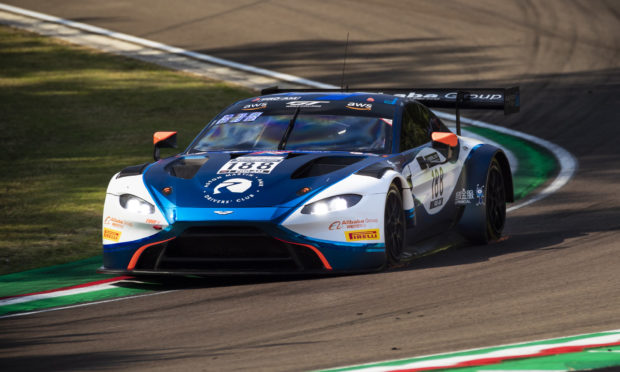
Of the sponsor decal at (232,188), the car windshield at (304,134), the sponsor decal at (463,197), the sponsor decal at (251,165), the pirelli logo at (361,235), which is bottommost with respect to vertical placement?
the sponsor decal at (463,197)

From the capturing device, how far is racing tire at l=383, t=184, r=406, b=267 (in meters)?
7.48

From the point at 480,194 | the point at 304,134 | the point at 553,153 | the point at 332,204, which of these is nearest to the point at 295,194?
the point at 332,204

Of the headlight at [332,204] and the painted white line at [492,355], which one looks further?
the headlight at [332,204]

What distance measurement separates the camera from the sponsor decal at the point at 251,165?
7449mm

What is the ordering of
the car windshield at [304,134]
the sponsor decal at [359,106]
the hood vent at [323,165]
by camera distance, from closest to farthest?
1. the hood vent at [323,165]
2. the car windshield at [304,134]
3. the sponsor decal at [359,106]

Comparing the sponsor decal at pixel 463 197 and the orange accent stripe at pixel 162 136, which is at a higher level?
the orange accent stripe at pixel 162 136

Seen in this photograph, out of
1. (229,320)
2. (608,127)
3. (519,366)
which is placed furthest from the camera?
(608,127)

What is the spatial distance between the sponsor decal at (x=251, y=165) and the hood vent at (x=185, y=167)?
219 mm

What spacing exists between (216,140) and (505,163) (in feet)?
9.04

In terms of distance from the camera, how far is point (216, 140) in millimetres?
8500

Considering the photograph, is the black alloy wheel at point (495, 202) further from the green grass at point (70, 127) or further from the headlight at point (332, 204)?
the green grass at point (70, 127)

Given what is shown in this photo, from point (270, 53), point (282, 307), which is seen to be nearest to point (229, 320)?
point (282, 307)

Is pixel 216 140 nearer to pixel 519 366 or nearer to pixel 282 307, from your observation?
pixel 282 307

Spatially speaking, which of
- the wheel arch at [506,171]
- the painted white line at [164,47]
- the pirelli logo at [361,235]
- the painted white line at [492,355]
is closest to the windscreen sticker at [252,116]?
the pirelli logo at [361,235]
